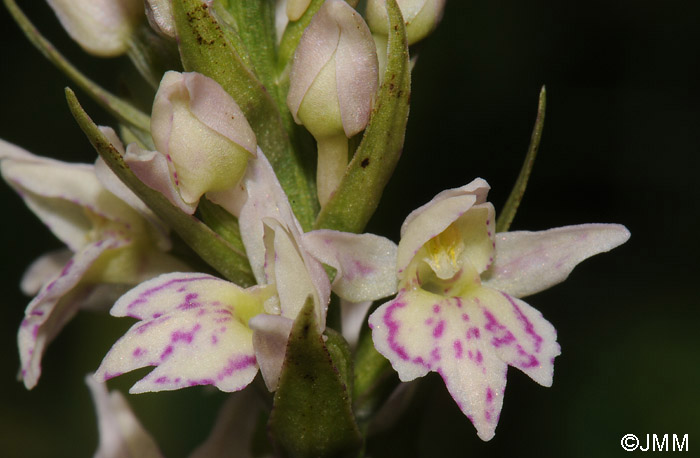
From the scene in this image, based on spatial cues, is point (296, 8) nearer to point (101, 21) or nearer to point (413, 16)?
point (413, 16)

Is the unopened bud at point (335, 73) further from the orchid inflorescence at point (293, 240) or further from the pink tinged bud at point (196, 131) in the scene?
the pink tinged bud at point (196, 131)

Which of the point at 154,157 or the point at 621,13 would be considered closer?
the point at 154,157

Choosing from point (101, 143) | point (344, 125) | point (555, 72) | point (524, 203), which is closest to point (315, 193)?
point (344, 125)

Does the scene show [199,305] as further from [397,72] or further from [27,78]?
[27,78]

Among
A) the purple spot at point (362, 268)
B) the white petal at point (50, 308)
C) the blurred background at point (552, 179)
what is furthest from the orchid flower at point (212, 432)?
the blurred background at point (552, 179)

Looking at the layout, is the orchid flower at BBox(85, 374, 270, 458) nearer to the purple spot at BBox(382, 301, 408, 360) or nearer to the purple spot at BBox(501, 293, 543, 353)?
the purple spot at BBox(382, 301, 408, 360)

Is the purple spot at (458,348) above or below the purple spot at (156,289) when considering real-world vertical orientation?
below
